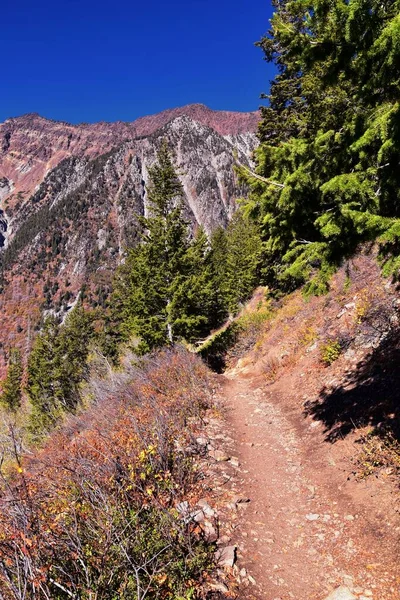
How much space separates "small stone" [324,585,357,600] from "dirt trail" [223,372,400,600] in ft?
0.18

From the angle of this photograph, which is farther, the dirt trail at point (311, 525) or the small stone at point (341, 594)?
the dirt trail at point (311, 525)

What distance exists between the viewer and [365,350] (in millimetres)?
9625

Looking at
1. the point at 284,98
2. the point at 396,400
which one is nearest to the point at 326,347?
the point at 396,400

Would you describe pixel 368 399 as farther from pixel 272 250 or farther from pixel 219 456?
pixel 272 250

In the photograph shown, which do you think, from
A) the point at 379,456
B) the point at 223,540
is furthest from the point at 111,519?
the point at 379,456

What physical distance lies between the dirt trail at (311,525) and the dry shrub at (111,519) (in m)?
0.98

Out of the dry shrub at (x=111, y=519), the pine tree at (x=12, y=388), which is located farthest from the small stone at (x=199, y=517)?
the pine tree at (x=12, y=388)

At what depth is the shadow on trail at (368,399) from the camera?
6.63 metres

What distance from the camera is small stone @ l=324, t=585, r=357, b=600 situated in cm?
387

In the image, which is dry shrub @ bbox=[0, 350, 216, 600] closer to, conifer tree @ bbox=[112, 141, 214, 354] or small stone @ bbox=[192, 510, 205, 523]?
small stone @ bbox=[192, 510, 205, 523]

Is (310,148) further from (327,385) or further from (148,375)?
(148,375)

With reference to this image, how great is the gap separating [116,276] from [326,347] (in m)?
29.2

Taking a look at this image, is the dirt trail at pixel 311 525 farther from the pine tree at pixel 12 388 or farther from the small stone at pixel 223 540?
the pine tree at pixel 12 388

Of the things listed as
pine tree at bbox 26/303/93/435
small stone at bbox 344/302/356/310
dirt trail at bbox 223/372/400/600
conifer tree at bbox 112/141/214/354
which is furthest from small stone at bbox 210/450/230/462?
pine tree at bbox 26/303/93/435
